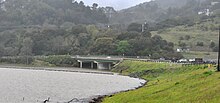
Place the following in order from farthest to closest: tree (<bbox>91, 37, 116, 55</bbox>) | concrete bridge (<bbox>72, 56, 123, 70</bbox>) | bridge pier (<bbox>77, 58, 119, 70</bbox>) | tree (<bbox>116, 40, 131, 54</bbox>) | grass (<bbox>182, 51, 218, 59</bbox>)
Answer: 1. tree (<bbox>91, 37, 116, 55</bbox>)
2. tree (<bbox>116, 40, 131, 54</bbox>)
3. grass (<bbox>182, 51, 218, 59</bbox>)
4. bridge pier (<bbox>77, 58, 119, 70</bbox>)
5. concrete bridge (<bbox>72, 56, 123, 70</bbox>)

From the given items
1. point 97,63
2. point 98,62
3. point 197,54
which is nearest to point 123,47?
Result: point 97,63

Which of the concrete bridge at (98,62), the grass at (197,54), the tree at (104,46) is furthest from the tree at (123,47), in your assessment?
the grass at (197,54)

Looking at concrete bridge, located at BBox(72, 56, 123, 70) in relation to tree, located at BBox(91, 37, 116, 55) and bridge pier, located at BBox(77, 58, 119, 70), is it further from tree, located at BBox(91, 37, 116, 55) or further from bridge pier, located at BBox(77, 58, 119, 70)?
tree, located at BBox(91, 37, 116, 55)

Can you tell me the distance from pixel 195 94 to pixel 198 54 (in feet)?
492

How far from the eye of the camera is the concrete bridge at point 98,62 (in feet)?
545

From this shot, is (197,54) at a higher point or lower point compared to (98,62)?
higher

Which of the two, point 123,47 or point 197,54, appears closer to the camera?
point 123,47

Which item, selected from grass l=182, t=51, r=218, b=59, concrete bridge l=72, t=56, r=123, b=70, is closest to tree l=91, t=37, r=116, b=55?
concrete bridge l=72, t=56, r=123, b=70

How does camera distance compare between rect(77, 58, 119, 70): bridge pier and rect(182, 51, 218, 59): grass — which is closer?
rect(77, 58, 119, 70): bridge pier

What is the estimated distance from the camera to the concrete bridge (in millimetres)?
→ 166262

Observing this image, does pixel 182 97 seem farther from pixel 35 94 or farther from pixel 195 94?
pixel 35 94

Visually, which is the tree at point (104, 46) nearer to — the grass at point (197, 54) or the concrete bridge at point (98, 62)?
the concrete bridge at point (98, 62)

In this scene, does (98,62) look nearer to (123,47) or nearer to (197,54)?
(123,47)

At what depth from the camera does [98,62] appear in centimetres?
17025
